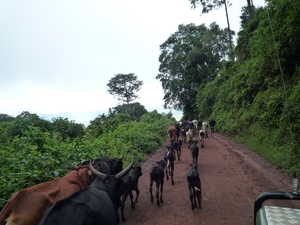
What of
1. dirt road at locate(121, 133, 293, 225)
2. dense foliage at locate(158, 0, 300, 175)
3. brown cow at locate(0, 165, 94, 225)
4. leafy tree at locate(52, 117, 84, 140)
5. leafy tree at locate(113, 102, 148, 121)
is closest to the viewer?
brown cow at locate(0, 165, 94, 225)

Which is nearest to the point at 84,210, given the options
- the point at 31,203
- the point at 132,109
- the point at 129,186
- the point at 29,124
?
the point at 31,203

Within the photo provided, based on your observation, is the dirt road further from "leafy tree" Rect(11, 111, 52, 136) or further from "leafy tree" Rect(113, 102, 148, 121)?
"leafy tree" Rect(113, 102, 148, 121)

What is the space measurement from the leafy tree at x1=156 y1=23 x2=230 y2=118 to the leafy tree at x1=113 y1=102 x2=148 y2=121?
8302mm

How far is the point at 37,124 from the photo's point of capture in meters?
15.2

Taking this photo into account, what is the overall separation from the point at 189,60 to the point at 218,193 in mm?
30841

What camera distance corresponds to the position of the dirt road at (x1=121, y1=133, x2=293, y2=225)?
243 inches

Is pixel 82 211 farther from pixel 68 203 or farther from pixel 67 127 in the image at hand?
pixel 67 127

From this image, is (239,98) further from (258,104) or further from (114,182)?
(114,182)

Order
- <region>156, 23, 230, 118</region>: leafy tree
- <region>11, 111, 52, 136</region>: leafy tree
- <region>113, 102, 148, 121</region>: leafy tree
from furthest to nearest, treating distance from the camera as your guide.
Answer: <region>113, 102, 148, 121</region>: leafy tree → <region>156, 23, 230, 118</region>: leafy tree → <region>11, 111, 52, 136</region>: leafy tree

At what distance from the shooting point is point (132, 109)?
4644 centimetres

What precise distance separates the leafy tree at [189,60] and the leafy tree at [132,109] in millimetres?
8302

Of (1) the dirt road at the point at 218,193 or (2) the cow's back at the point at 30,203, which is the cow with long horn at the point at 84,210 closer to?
(2) the cow's back at the point at 30,203

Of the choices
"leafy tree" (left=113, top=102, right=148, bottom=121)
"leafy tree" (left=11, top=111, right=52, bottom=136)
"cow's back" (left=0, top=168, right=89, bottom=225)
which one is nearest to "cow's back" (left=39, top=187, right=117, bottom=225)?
"cow's back" (left=0, top=168, right=89, bottom=225)

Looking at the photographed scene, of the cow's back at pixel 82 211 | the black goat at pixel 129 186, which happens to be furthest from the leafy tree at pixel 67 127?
the cow's back at pixel 82 211
